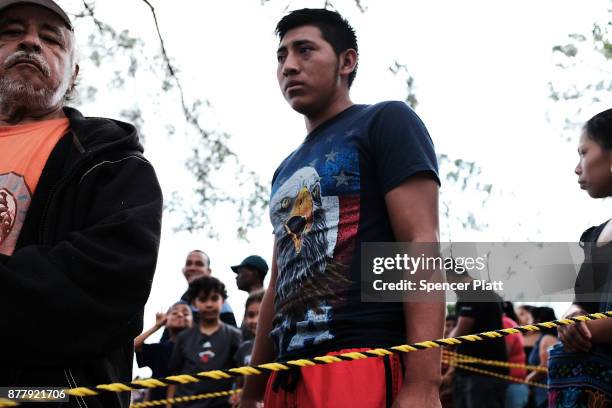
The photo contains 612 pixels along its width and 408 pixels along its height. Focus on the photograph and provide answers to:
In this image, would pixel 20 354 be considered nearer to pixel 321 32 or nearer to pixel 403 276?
pixel 403 276

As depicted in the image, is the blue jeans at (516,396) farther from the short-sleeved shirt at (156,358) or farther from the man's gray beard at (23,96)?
the man's gray beard at (23,96)

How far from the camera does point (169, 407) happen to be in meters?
6.06

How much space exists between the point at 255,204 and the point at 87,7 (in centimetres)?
199

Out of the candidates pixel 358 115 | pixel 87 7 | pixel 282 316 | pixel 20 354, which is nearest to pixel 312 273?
pixel 282 316

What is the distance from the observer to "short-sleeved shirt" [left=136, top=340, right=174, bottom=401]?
19.2 ft

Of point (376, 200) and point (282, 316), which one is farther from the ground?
point (376, 200)

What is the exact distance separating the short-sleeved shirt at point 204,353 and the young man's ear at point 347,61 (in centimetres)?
339

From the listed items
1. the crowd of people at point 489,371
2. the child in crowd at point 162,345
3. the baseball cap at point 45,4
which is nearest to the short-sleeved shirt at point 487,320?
the crowd of people at point 489,371

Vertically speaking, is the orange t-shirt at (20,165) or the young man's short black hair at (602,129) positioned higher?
the young man's short black hair at (602,129)

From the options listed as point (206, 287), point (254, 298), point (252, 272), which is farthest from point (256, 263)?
point (206, 287)

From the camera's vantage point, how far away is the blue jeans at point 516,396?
6285mm

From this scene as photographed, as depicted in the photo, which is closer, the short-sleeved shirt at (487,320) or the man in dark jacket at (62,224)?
the man in dark jacket at (62,224)

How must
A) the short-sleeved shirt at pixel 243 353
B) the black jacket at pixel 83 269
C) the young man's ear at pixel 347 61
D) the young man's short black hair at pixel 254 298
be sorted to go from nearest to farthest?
the black jacket at pixel 83 269 → the young man's ear at pixel 347 61 → the short-sleeved shirt at pixel 243 353 → the young man's short black hair at pixel 254 298

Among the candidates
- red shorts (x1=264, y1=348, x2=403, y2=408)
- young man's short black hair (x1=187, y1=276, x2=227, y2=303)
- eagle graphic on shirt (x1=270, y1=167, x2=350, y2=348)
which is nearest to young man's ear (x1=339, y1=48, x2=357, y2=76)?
eagle graphic on shirt (x1=270, y1=167, x2=350, y2=348)
